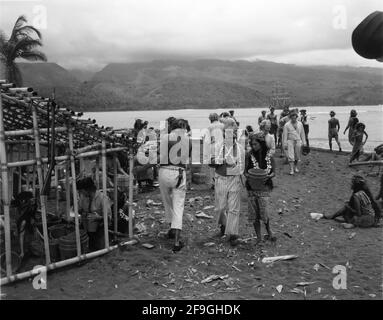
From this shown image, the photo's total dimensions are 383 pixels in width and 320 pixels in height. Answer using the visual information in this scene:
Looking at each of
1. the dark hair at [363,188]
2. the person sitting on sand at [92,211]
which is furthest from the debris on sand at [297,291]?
the dark hair at [363,188]

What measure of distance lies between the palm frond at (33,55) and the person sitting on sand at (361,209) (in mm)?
16714

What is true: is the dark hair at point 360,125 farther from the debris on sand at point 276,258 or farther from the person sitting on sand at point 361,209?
the debris on sand at point 276,258

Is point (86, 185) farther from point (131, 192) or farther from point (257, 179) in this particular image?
point (257, 179)

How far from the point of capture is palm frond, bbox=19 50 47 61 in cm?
2017

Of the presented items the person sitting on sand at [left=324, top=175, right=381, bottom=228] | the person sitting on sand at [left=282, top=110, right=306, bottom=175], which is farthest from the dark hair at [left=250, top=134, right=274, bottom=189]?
the person sitting on sand at [left=282, top=110, right=306, bottom=175]

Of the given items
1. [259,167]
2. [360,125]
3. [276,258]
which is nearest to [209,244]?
[276,258]

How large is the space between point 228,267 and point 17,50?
17.7 meters

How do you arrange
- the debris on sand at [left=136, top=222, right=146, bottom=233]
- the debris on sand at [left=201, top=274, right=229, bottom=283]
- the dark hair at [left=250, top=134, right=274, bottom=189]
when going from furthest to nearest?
the debris on sand at [left=136, top=222, right=146, bottom=233]
the dark hair at [left=250, top=134, right=274, bottom=189]
the debris on sand at [left=201, top=274, right=229, bottom=283]

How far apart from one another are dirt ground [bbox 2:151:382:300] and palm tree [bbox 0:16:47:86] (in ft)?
45.9

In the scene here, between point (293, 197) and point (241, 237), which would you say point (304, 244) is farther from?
point (293, 197)

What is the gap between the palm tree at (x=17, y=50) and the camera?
1962 centimetres

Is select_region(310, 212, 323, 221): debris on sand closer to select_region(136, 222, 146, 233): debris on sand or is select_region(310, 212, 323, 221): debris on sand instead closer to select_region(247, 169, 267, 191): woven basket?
select_region(247, 169, 267, 191): woven basket
